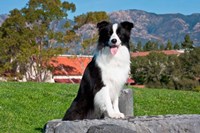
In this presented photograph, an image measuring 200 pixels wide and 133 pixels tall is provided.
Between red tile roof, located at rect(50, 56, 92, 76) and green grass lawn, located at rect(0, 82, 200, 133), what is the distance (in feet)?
90.7


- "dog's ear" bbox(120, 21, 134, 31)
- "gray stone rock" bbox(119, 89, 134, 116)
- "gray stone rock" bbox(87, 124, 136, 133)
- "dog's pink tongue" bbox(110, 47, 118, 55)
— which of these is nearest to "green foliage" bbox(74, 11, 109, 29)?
"gray stone rock" bbox(119, 89, 134, 116)

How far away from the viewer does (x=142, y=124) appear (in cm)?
538

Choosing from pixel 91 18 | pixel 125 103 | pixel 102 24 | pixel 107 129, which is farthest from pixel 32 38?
pixel 107 129

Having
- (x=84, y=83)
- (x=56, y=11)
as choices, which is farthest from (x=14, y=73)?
(x=84, y=83)

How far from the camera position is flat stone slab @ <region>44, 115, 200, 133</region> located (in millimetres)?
4980

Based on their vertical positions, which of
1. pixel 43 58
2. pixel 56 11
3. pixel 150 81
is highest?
pixel 56 11

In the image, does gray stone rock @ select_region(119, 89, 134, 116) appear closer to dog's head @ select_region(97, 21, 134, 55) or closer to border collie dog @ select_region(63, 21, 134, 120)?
border collie dog @ select_region(63, 21, 134, 120)

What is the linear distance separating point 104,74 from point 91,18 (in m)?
35.5

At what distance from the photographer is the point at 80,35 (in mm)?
42156

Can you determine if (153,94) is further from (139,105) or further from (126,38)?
(126,38)

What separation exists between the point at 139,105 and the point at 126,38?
28.1ft

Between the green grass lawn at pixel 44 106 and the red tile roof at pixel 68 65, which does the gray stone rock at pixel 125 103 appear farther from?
the red tile roof at pixel 68 65

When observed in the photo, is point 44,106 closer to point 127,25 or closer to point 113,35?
point 127,25

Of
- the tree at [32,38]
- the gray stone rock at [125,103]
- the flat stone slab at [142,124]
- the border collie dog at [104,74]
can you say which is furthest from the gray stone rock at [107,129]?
the tree at [32,38]
